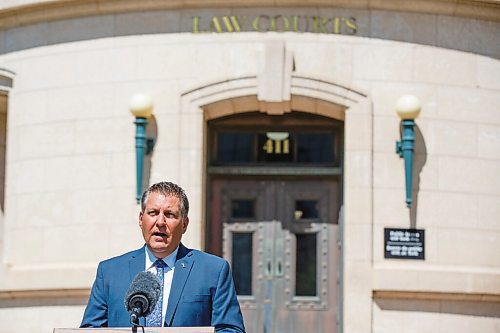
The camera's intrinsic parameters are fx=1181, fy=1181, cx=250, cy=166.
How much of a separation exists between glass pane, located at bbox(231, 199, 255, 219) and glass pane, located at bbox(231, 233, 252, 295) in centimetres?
22

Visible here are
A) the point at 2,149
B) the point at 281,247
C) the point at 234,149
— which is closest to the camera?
Result: the point at 281,247

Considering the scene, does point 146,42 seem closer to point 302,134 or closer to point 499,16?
point 302,134

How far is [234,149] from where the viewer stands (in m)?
13.8

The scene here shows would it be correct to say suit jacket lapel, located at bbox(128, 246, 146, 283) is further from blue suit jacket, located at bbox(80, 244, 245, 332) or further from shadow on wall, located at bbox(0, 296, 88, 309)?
shadow on wall, located at bbox(0, 296, 88, 309)

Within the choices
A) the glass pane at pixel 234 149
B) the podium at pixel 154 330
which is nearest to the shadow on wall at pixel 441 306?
the glass pane at pixel 234 149

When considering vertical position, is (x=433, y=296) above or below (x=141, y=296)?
below

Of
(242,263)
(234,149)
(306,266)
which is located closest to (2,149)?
(234,149)

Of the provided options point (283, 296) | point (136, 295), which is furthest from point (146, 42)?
point (136, 295)

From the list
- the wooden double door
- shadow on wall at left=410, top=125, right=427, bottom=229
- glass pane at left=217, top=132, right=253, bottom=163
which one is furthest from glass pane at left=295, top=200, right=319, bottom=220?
shadow on wall at left=410, top=125, right=427, bottom=229

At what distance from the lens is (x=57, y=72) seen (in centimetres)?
1373

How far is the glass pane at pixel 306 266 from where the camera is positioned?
44.5 ft

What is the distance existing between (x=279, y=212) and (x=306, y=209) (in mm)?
319

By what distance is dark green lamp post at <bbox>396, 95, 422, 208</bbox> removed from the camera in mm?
12719

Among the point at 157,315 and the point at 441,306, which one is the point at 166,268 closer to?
the point at 157,315
